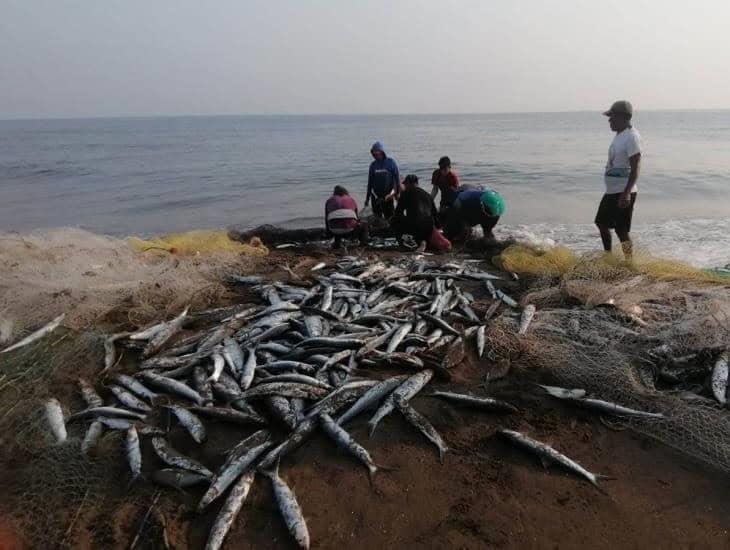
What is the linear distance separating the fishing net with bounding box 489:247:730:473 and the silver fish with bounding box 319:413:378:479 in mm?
2270

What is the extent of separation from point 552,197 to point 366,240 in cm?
1401

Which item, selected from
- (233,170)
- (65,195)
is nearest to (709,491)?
(65,195)

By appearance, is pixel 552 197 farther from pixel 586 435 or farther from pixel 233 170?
pixel 233 170

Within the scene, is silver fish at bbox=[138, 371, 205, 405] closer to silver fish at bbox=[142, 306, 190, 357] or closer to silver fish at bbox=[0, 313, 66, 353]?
silver fish at bbox=[142, 306, 190, 357]

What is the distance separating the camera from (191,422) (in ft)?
14.0

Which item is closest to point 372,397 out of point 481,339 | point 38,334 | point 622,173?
point 481,339

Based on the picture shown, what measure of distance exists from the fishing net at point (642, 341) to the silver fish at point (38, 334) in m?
5.22

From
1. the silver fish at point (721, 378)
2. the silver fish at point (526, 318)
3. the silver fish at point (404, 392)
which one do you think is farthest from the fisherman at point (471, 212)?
the silver fish at point (404, 392)

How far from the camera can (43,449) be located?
3871 millimetres

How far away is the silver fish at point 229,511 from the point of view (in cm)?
323

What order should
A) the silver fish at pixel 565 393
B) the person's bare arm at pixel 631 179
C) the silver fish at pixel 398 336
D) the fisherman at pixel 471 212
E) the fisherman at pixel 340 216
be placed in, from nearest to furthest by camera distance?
the silver fish at pixel 565 393, the silver fish at pixel 398 336, the person's bare arm at pixel 631 179, the fisherman at pixel 340 216, the fisherman at pixel 471 212

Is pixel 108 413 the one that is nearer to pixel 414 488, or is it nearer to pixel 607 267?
pixel 414 488

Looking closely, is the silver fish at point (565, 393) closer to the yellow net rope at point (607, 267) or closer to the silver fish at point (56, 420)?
the yellow net rope at point (607, 267)

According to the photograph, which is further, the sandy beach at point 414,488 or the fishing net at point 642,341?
the fishing net at point 642,341
